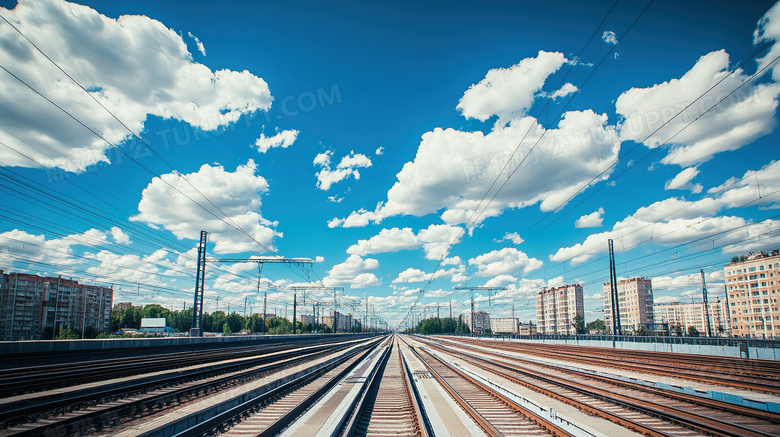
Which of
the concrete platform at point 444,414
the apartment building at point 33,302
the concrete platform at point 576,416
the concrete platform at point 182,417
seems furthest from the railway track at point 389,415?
the apartment building at point 33,302

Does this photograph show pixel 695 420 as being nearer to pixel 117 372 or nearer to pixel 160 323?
pixel 117 372

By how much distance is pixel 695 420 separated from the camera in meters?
9.11

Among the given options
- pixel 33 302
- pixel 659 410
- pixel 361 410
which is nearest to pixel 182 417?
pixel 361 410

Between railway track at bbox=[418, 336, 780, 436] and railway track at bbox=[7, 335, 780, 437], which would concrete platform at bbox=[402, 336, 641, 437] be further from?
railway track at bbox=[418, 336, 780, 436]

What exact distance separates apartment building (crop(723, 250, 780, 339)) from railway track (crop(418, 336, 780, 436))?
8936 cm

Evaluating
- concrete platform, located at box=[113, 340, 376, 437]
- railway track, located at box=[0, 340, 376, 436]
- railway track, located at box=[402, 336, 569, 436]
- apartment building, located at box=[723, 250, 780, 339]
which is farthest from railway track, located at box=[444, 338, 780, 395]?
apartment building, located at box=[723, 250, 780, 339]

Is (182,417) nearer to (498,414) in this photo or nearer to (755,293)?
(498,414)

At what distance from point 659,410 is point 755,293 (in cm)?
10495

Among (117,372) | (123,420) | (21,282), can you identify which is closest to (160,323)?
(21,282)

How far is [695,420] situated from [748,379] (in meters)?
8.63

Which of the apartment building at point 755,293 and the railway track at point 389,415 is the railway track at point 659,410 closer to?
the railway track at point 389,415

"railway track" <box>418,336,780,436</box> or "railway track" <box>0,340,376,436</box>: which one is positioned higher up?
"railway track" <box>0,340,376,436</box>

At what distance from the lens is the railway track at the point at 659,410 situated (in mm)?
8734

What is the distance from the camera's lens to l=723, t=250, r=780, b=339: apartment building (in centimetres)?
8056
